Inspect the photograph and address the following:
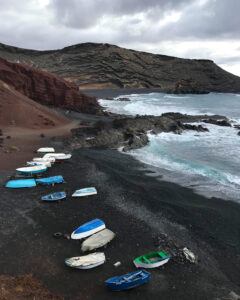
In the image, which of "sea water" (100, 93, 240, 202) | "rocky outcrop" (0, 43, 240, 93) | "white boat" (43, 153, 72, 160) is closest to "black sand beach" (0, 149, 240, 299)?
"sea water" (100, 93, 240, 202)

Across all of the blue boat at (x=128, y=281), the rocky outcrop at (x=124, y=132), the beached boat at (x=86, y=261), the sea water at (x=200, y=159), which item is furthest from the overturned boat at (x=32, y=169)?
the blue boat at (x=128, y=281)

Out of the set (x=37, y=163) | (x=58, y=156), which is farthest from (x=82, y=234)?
(x=58, y=156)

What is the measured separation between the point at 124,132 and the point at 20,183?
53.8 ft

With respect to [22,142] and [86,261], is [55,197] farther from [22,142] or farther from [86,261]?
[22,142]

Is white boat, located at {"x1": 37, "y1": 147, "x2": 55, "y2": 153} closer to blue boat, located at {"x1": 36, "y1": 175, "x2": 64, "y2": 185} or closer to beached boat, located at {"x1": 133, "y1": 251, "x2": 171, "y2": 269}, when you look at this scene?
blue boat, located at {"x1": 36, "y1": 175, "x2": 64, "y2": 185}

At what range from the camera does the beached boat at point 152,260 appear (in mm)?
14617

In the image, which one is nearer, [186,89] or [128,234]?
[128,234]

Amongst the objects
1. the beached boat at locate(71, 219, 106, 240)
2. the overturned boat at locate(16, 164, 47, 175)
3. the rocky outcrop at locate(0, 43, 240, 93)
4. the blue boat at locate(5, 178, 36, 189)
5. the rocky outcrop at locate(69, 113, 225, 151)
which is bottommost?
the beached boat at locate(71, 219, 106, 240)

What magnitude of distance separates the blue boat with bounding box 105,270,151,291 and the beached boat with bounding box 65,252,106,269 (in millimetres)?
1034

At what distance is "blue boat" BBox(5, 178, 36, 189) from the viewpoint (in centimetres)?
2202

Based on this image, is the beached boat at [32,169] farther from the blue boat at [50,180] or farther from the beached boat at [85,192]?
the beached boat at [85,192]

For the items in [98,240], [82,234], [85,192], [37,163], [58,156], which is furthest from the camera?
[58,156]

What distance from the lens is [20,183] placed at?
73.3 ft

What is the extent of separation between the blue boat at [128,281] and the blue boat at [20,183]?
1006 centimetres
